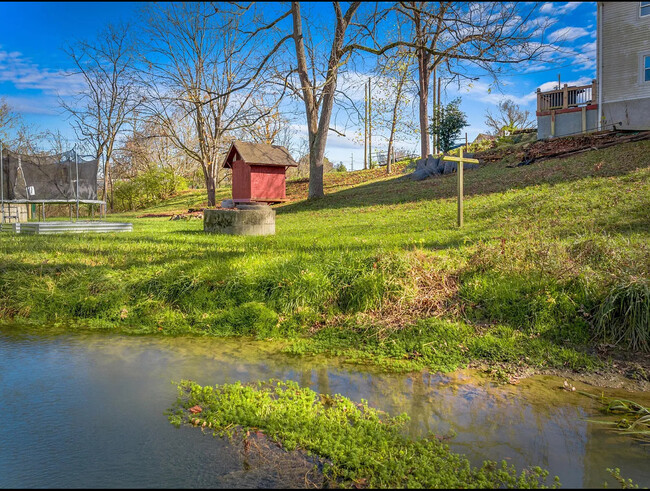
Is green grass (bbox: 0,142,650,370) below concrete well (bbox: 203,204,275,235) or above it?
below

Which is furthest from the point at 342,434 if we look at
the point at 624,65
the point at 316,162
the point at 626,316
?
the point at 624,65

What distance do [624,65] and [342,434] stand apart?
2722 centimetres

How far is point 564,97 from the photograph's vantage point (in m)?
26.5

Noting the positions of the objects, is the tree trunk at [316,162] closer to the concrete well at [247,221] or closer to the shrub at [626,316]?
the concrete well at [247,221]

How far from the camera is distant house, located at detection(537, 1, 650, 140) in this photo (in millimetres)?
22922

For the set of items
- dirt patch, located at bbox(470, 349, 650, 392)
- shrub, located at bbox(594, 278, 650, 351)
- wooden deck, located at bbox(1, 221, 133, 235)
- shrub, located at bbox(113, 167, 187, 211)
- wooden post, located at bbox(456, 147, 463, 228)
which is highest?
shrub, located at bbox(113, 167, 187, 211)

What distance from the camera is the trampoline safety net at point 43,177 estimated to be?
15.9 meters

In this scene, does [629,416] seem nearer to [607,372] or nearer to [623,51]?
[607,372]

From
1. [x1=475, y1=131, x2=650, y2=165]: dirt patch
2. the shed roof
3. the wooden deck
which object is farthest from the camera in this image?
the shed roof

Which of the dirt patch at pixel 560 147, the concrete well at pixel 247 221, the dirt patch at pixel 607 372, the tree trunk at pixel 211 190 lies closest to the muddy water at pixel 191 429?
the dirt patch at pixel 607 372

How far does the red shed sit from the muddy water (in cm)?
1857

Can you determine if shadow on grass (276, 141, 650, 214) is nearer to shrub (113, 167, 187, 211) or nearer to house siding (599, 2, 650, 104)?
house siding (599, 2, 650, 104)

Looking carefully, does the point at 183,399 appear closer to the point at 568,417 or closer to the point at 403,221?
the point at 568,417

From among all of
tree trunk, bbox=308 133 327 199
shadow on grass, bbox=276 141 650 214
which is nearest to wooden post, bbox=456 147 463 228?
shadow on grass, bbox=276 141 650 214
